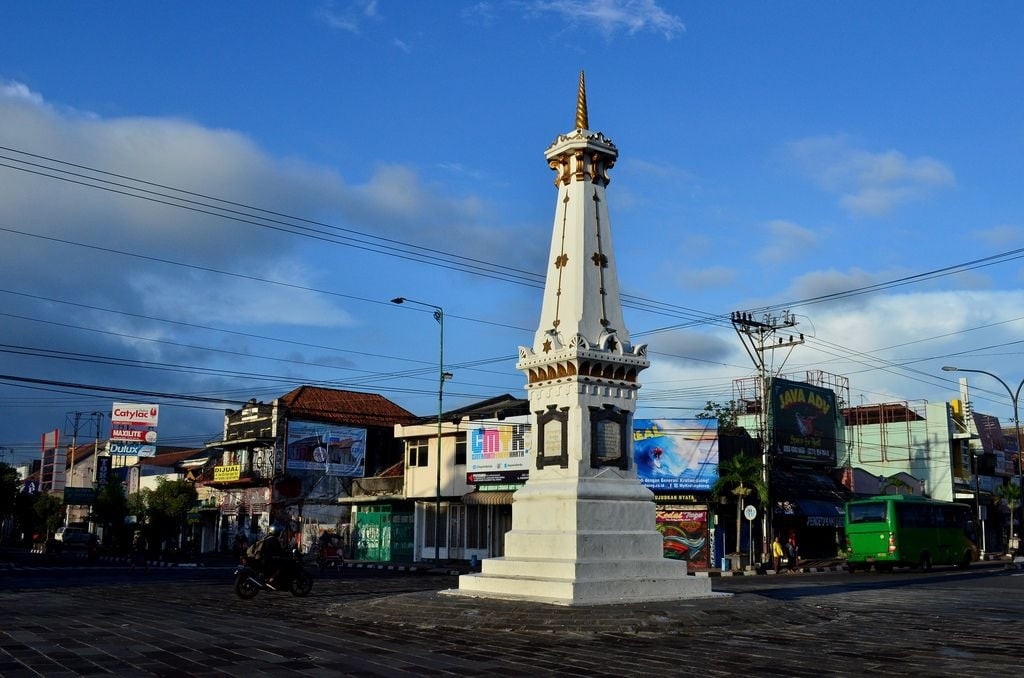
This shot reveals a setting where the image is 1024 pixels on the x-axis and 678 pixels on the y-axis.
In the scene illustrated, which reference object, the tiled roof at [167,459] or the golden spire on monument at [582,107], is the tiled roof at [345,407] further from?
the golden spire on monument at [582,107]

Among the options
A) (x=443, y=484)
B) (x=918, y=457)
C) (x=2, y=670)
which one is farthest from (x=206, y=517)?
(x=2, y=670)

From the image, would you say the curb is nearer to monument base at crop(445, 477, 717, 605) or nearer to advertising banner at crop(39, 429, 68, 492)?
monument base at crop(445, 477, 717, 605)

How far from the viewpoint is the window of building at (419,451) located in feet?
158

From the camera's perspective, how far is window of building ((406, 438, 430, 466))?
1893 inches

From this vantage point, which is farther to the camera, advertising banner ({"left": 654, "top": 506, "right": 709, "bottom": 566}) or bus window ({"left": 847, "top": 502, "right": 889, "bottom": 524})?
advertising banner ({"left": 654, "top": 506, "right": 709, "bottom": 566})

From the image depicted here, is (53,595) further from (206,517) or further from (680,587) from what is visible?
(206,517)

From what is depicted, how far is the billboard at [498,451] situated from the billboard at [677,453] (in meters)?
5.43

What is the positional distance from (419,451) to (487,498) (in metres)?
6.63

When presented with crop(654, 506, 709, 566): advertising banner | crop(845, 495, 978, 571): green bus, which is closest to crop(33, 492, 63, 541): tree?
crop(654, 506, 709, 566): advertising banner

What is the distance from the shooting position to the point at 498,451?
143ft

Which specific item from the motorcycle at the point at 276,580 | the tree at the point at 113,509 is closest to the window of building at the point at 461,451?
the motorcycle at the point at 276,580

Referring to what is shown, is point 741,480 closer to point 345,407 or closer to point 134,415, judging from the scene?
point 345,407

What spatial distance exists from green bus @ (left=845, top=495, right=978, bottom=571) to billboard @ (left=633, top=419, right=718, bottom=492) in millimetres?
5964

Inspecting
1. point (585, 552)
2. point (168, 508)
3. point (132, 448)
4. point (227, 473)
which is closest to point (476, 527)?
point (227, 473)
